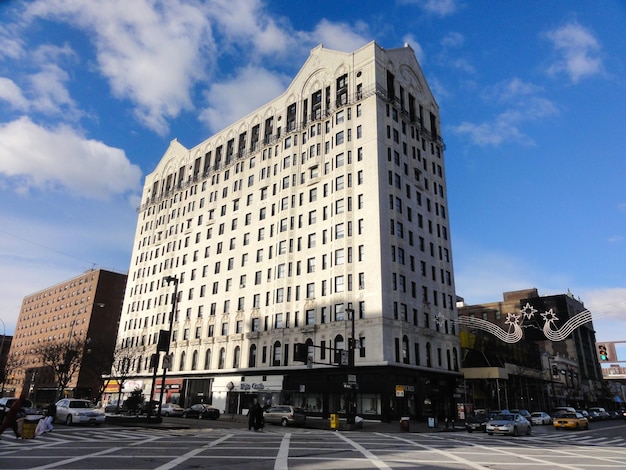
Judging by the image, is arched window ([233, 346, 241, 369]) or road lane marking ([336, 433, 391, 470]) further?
arched window ([233, 346, 241, 369])

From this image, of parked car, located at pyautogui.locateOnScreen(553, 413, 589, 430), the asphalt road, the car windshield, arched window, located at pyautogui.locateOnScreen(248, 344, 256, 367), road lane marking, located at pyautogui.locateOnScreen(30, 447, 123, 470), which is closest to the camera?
road lane marking, located at pyautogui.locateOnScreen(30, 447, 123, 470)

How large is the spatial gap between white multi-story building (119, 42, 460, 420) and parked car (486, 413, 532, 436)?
9873 mm

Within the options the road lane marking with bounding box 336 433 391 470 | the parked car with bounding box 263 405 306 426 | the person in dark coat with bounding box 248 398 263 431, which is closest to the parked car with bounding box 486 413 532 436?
the parked car with bounding box 263 405 306 426

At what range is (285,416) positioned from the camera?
3500 cm

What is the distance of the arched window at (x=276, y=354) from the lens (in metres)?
51.5

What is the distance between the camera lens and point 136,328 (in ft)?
245

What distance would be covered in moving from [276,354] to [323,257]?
41.7 feet

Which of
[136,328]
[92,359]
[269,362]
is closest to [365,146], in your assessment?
[269,362]

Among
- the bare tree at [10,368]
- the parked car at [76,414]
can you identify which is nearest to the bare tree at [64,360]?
the bare tree at [10,368]

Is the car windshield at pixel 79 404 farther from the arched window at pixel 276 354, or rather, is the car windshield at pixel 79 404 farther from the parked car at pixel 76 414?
the arched window at pixel 276 354

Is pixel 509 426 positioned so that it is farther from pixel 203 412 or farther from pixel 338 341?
pixel 203 412

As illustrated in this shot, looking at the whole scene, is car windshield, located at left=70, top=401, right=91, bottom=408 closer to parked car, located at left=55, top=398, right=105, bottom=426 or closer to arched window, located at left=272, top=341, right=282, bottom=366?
parked car, located at left=55, top=398, right=105, bottom=426

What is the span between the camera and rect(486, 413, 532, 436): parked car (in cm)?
2867

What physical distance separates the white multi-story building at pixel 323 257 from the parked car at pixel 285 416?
15.5 ft
